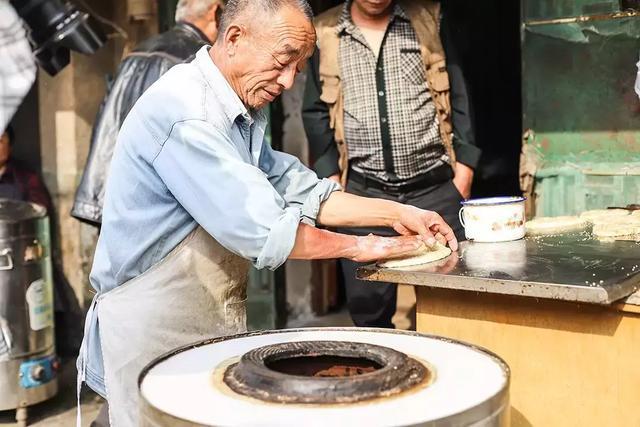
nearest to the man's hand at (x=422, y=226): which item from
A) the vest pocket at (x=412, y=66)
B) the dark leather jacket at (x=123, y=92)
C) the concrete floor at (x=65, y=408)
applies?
the vest pocket at (x=412, y=66)

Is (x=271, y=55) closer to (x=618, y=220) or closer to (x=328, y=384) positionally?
(x=328, y=384)

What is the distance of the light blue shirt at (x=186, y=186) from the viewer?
2186 mm

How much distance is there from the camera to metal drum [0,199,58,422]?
4.73 metres

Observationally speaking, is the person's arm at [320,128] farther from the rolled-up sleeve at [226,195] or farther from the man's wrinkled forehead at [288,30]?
the rolled-up sleeve at [226,195]

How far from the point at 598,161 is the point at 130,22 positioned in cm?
322

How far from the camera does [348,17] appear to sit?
4.39 metres

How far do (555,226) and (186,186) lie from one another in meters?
1.78

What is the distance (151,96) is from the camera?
238 centimetres

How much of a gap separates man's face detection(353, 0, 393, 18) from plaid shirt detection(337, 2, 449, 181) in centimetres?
8

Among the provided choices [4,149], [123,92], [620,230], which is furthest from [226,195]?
[4,149]

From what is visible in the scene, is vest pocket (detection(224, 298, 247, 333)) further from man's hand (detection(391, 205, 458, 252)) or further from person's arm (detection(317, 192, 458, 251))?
man's hand (detection(391, 205, 458, 252))

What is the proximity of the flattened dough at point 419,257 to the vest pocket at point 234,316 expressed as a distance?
18.7 inches

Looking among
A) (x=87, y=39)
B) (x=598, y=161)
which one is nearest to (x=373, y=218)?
(x=598, y=161)

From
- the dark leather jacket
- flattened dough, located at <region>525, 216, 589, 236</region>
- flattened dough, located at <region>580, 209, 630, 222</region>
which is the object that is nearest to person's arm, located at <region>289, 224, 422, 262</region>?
flattened dough, located at <region>525, 216, 589, 236</region>
